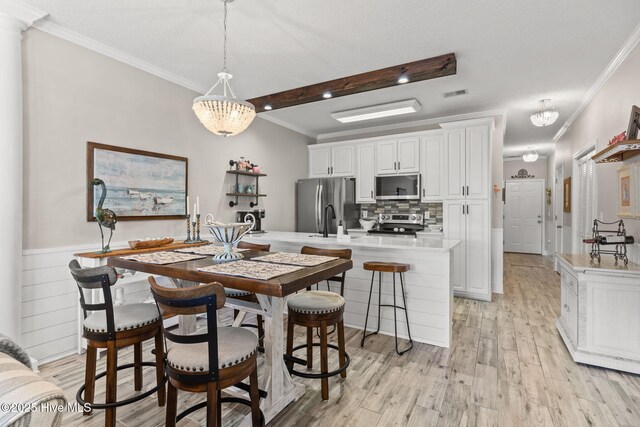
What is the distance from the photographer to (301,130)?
19.1 feet

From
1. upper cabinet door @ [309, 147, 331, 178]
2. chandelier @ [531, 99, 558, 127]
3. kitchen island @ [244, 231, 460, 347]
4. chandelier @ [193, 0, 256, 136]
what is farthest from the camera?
upper cabinet door @ [309, 147, 331, 178]

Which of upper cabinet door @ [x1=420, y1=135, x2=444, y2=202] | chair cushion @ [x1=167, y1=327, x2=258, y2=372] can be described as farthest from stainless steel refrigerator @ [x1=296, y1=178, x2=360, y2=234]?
chair cushion @ [x1=167, y1=327, x2=258, y2=372]

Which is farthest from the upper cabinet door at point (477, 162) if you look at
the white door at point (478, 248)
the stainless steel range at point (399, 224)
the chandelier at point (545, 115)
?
the stainless steel range at point (399, 224)

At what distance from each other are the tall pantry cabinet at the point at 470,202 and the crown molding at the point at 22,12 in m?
4.45

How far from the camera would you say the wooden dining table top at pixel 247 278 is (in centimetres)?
149

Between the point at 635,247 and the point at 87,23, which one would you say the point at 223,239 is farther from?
the point at 635,247

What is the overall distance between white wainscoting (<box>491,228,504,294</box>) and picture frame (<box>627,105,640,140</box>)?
7.55 feet

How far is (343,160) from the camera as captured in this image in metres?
5.66

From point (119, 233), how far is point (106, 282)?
1.63m

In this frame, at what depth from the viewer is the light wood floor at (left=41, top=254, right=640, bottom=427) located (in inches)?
75.0

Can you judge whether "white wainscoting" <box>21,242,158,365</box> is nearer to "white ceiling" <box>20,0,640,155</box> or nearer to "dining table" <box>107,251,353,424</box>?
"dining table" <box>107,251,353,424</box>

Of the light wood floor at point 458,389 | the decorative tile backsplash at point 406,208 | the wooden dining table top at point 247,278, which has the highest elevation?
the decorative tile backsplash at point 406,208

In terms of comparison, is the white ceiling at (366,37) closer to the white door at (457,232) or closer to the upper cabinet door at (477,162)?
the upper cabinet door at (477,162)

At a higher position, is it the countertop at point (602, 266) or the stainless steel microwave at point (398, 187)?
the stainless steel microwave at point (398, 187)
